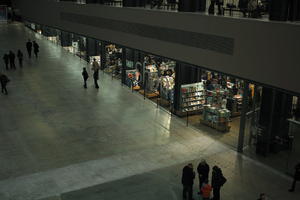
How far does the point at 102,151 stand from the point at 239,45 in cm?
632

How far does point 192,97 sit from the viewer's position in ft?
60.3

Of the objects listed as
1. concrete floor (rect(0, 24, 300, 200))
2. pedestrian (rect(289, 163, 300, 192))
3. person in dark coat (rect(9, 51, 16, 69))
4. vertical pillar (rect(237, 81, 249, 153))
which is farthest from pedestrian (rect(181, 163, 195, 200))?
person in dark coat (rect(9, 51, 16, 69))

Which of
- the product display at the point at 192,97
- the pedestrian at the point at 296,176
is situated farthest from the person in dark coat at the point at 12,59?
the pedestrian at the point at 296,176

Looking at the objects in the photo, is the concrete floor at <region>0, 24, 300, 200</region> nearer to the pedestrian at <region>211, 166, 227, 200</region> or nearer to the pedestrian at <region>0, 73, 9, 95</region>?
the pedestrian at <region>0, 73, 9, 95</region>

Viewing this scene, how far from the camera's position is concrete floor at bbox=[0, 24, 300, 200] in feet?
36.6

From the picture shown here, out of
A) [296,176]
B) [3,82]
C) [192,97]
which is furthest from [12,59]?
[296,176]

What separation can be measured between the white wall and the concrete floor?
3.22 metres

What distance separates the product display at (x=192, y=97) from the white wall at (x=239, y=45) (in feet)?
8.70

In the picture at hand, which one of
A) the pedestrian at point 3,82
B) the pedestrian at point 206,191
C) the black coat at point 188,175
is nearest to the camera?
the pedestrian at point 206,191

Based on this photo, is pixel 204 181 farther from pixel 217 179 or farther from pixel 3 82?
pixel 3 82

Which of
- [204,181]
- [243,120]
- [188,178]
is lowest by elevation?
[204,181]

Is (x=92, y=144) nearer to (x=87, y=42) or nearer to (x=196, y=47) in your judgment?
(x=196, y=47)

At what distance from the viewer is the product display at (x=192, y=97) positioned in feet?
59.5

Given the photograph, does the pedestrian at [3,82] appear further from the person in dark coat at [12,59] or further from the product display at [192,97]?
the product display at [192,97]
